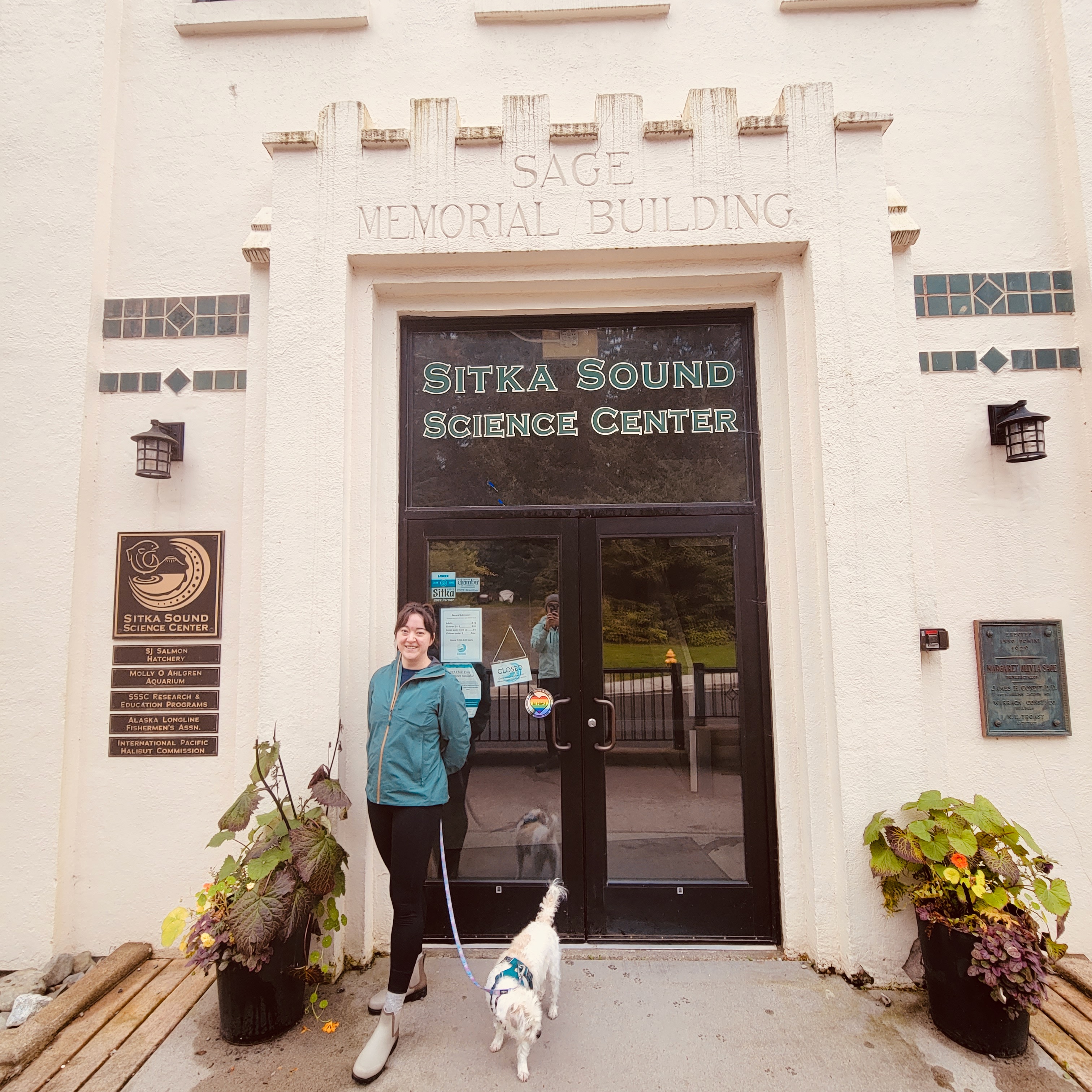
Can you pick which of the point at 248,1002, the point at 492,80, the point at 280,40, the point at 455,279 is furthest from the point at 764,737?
the point at 280,40

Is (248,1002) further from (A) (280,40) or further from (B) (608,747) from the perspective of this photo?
(A) (280,40)

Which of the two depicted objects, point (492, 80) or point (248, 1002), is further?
point (492, 80)

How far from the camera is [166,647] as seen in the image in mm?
4191

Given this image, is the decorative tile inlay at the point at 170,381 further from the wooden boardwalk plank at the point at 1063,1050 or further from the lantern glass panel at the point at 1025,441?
the wooden boardwalk plank at the point at 1063,1050

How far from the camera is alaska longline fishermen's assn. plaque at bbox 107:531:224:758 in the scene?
4.14m

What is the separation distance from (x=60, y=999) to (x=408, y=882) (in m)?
2.14

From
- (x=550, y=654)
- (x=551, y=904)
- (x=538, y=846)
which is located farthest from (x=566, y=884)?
Result: (x=550, y=654)

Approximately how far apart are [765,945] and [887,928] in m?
0.77

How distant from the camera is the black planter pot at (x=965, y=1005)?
2977 mm

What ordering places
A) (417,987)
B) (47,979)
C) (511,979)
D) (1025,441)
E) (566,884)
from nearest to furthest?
1. (511,979)
2. (417,987)
3. (47,979)
4. (1025,441)
5. (566,884)

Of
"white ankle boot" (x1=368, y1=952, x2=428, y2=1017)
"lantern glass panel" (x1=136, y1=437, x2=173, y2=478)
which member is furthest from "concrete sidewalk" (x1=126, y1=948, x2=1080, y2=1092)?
"lantern glass panel" (x1=136, y1=437, x2=173, y2=478)

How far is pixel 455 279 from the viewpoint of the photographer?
14.0ft

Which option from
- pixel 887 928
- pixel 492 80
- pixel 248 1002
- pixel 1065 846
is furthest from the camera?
pixel 492 80

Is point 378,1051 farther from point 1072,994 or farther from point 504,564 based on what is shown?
point 1072,994
